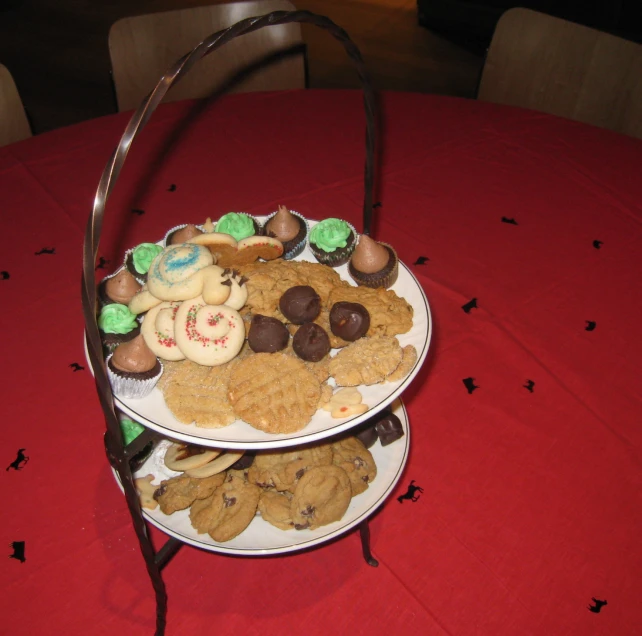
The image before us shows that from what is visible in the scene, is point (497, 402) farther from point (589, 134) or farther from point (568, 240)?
point (589, 134)

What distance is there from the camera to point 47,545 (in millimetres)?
1115

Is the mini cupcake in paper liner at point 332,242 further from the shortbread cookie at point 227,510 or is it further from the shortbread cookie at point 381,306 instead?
the shortbread cookie at point 227,510

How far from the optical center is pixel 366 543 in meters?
1.10

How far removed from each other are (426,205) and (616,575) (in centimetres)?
117

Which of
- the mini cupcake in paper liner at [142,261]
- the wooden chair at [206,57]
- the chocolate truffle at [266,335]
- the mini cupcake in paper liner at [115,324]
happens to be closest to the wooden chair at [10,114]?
the wooden chair at [206,57]

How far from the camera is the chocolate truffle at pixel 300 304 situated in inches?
36.8

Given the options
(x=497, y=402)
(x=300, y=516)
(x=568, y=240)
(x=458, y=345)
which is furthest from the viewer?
(x=568, y=240)

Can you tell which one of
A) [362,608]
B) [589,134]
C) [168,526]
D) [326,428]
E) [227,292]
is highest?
[227,292]

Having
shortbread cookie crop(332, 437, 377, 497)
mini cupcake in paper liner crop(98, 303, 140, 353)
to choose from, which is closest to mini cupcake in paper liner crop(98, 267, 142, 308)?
mini cupcake in paper liner crop(98, 303, 140, 353)

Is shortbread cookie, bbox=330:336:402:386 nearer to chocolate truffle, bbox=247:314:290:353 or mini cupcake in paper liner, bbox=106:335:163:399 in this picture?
chocolate truffle, bbox=247:314:290:353

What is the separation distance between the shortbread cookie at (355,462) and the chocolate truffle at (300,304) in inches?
12.3

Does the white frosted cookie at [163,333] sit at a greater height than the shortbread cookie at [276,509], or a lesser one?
greater

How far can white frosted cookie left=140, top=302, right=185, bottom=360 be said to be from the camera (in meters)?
0.90

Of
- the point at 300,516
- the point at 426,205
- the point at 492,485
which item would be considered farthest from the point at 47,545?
the point at 426,205
